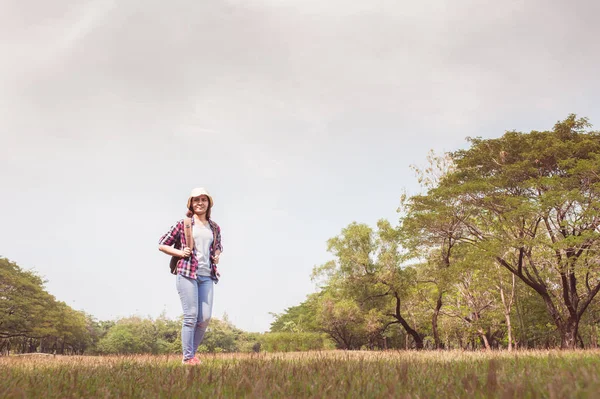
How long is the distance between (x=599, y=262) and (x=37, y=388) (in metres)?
21.5

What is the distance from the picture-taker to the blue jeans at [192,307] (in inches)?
244

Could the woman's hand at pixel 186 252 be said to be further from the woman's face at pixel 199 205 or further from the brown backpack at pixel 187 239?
the woman's face at pixel 199 205

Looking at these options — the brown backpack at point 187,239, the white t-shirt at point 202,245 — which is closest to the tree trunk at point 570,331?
the white t-shirt at point 202,245

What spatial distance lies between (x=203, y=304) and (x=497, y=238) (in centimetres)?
1779

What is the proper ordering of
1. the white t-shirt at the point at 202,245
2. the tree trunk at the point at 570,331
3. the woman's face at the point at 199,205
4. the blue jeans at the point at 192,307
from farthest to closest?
1. the tree trunk at the point at 570,331
2. the woman's face at the point at 199,205
3. the white t-shirt at the point at 202,245
4. the blue jeans at the point at 192,307

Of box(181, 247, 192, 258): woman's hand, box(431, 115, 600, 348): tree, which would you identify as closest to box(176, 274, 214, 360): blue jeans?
box(181, 247, 192, 258): woman's hand

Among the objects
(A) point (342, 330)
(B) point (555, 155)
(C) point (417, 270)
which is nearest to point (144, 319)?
(A) point (342, 330)

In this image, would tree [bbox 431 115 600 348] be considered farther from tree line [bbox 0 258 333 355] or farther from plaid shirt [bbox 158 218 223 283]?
tree line [bbox 0 258 333 355]

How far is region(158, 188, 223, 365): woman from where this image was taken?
6.21 m

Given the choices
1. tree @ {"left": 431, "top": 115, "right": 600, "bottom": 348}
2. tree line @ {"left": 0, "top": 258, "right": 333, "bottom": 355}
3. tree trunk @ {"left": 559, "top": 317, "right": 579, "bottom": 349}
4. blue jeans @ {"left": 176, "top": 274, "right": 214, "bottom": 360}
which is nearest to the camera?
blue jeans @ {"left": 176, "top": 274, "right": 214, "bottom": 360}

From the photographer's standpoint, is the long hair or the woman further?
the long hair

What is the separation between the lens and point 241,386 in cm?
271

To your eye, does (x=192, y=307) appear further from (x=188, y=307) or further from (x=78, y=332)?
(x=78, y=332)

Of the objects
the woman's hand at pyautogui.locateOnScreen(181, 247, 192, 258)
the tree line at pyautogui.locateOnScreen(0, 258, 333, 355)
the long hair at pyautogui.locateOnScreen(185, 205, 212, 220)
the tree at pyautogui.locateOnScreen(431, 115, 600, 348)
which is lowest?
the tree line at pyautogui.locateOnScreen(0, 258, 333, 355)
